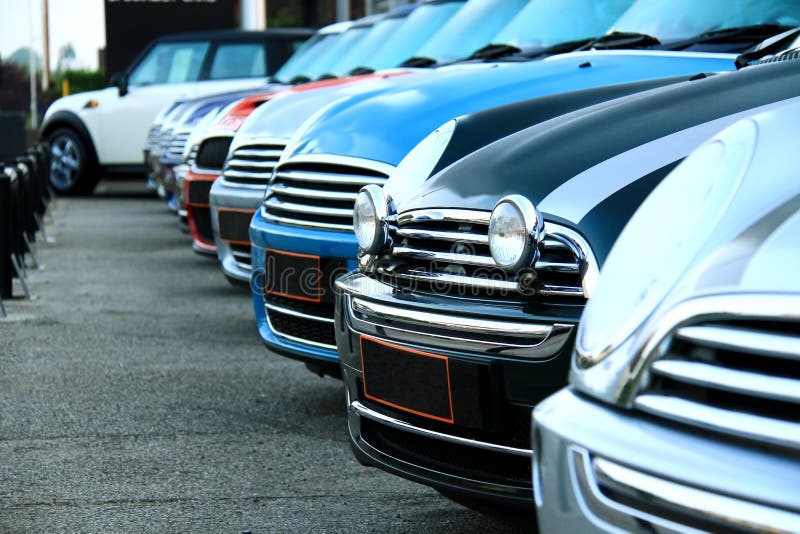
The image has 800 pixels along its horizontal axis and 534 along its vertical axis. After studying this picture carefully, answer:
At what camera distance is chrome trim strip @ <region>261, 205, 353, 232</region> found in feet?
14.1

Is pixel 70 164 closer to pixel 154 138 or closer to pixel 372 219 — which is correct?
pixel 154 138

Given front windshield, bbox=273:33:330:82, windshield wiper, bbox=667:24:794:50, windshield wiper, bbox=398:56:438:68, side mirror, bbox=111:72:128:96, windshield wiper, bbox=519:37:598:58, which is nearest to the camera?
windshield wiper, bbox=667:24:794:50

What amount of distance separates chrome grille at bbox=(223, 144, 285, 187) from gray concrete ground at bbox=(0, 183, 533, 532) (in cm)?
83

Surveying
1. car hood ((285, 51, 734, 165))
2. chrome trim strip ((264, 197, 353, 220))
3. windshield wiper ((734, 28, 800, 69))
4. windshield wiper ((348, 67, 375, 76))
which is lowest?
chrome trim strip ((264, 197, 353, 220))

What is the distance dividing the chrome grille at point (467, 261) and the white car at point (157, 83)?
41.5 feet

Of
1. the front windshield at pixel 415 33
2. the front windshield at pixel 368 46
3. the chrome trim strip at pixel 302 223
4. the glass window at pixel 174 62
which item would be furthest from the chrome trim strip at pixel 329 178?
the glass window at pixel 174 62

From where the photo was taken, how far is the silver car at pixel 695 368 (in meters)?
1.67

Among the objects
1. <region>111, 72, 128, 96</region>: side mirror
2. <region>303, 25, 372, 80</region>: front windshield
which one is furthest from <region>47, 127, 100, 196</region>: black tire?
<region>303, 25, 372, 80</region>: front windshield

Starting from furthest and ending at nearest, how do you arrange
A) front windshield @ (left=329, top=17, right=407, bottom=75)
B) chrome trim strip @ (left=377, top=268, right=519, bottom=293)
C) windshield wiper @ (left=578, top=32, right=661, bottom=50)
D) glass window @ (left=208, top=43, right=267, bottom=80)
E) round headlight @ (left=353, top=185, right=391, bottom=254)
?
glass window @ (left=208, top=43, right=267, bottom=80) → front windshield @ (left=329, top=17, right=407, bottom=75) → windshield wiper @ (left=578, top=32, right=661, bottom=50) → round headlight @ (left=353, top=185, right=391, bottom=254) → chrome trim strip @ (left=377, top=268, right=519, bottom=293)

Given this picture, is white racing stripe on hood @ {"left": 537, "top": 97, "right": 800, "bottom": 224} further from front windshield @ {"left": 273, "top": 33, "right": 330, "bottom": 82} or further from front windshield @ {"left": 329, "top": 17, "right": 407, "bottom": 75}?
front windshield @ {"left": 273, "top": 33, "right": 330, "bottom": 82}

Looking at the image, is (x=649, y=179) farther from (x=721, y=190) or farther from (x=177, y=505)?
(x=177, y=505)

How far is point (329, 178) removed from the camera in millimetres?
4379

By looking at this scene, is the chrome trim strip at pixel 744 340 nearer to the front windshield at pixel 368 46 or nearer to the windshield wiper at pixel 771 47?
the windshield wiper at pixel 771 47

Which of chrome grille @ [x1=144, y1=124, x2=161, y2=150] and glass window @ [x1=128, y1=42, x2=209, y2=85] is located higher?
glass window @ [x1=128, y1=42, x2=209, y2=85]
